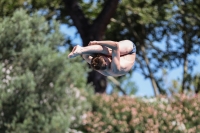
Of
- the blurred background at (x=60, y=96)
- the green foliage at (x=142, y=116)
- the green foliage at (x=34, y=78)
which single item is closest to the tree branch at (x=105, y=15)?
the blurred background at (x=60, y=96)

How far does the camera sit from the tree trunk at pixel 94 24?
18.4m

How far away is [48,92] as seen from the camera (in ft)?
45.0

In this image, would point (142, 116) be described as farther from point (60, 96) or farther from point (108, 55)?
point (108, 55)

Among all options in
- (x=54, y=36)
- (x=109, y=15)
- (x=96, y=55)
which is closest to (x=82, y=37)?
(x=109, y=15)

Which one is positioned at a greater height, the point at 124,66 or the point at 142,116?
the point at 124,66

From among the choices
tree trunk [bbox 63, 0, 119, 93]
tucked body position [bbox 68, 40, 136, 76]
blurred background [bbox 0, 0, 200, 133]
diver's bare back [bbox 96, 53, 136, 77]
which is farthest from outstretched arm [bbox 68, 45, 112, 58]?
tree trunk [bbox 63, 0, 119, 93]

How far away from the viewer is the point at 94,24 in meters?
18.6

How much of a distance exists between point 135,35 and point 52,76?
10.4 m

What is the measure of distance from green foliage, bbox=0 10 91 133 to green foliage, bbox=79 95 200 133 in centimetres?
88

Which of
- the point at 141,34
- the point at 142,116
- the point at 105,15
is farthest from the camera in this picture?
the point at 141,34

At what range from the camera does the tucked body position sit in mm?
5172

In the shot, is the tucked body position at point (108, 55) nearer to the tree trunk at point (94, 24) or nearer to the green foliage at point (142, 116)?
the green foliage at point (142, 116)

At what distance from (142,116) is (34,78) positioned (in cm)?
306

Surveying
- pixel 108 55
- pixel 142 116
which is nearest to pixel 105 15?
pixel 142 116
